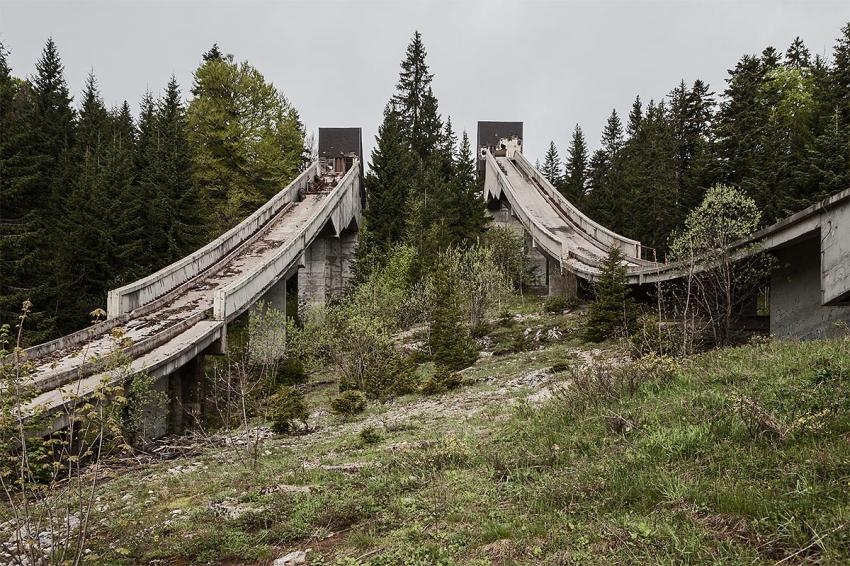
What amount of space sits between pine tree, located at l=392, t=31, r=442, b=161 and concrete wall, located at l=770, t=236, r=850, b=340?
125 feet

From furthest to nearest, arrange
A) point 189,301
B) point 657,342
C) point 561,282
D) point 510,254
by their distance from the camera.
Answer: point 510,254 < point 561,282 < point 189,301 < point 657,342

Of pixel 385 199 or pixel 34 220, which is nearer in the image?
pixel 34 220

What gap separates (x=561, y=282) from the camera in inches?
1177

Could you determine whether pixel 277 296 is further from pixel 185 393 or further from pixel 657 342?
pixel 657 342

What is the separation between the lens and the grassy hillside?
4297mm

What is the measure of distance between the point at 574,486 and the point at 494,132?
2004 inches

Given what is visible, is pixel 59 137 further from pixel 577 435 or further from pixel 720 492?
pixel 720 492

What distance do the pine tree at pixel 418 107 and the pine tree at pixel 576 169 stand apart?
39.5 ft

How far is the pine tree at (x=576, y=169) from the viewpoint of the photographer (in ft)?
159

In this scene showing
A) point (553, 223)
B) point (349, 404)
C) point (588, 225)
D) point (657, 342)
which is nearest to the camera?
point (657, 342)

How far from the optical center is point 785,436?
17.3 feet

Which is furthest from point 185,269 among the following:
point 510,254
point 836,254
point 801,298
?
point 836,254

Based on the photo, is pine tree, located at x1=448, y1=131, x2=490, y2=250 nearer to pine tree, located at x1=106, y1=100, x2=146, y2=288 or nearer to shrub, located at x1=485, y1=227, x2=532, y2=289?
shrub, located at x1=485, y1=227, x2=532, y2=289

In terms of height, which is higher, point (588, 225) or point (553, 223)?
point (553, 223)
